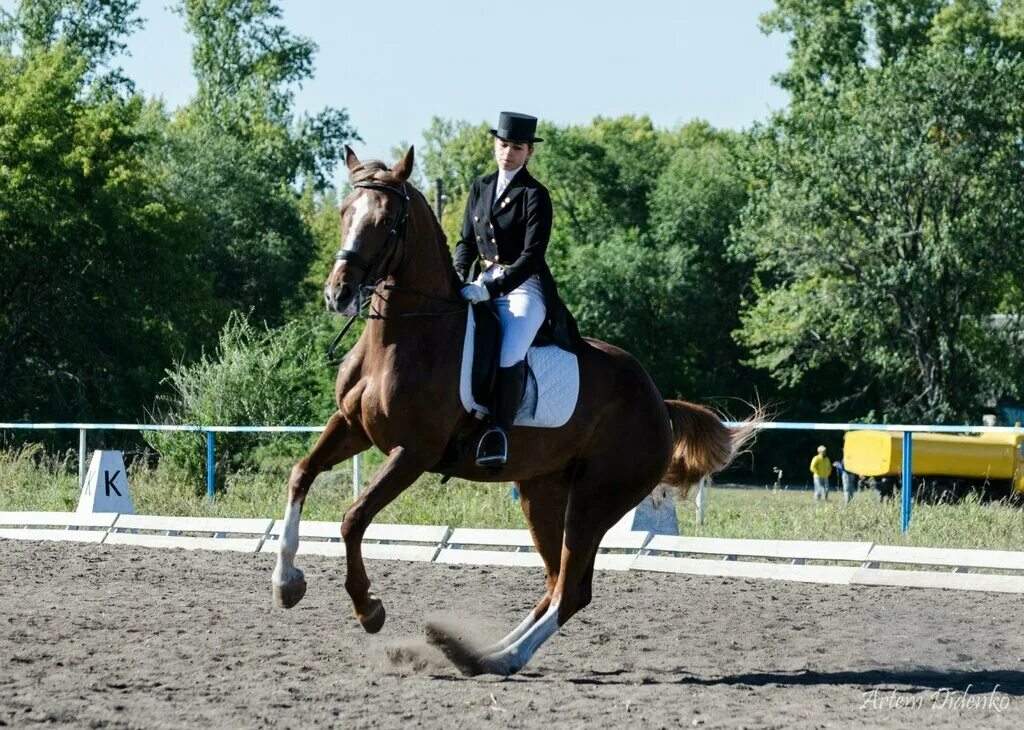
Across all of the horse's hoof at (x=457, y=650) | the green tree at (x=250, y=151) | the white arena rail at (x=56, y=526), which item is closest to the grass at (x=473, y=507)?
the white arena rail at (x=56, y=526)

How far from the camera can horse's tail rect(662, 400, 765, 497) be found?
8664 millimetres

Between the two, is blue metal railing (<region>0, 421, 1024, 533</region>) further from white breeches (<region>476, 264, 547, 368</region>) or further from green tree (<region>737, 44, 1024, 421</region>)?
green tree (<region>737, 44, 1024, 421</region>)

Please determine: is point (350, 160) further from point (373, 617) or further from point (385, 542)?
point (385, 542)

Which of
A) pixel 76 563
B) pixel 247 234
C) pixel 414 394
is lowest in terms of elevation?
pixel 76 563

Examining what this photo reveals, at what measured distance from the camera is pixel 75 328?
124 ft

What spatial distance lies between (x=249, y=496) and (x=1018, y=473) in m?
13.0

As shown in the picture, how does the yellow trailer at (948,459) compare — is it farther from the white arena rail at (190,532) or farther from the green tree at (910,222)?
the green tree at (910,222)

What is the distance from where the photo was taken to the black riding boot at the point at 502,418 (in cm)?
725

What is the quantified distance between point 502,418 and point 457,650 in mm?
1184

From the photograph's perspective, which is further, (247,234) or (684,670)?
(247,234)

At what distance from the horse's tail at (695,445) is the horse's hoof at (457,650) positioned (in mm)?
2171

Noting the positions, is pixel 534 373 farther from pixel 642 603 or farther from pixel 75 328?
pixel 75 328

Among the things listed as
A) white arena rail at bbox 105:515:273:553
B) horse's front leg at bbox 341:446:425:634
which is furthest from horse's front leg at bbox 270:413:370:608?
white arena rail at bbox 105:515:273:553

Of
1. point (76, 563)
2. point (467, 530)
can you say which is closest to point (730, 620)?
point (467, 530)
